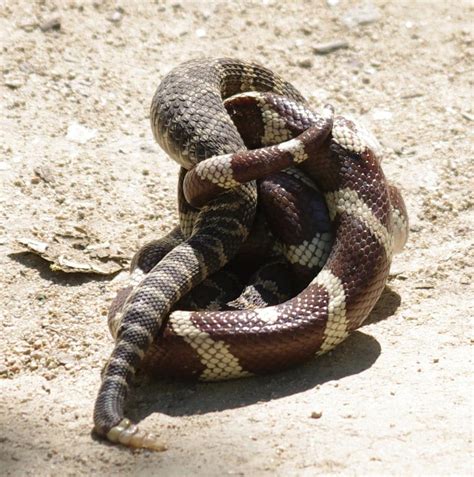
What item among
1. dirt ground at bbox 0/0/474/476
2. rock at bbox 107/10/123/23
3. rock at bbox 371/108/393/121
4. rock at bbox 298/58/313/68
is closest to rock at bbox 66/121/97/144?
dirt ground at bbox 0/0/474/476

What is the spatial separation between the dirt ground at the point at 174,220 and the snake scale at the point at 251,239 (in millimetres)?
248

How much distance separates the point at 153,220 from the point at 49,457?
10.1 feet

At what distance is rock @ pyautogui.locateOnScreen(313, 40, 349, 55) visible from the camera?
10.4 meters

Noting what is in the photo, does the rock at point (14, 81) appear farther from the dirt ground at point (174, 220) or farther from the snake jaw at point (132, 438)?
the snake jaw at point (132, 438)

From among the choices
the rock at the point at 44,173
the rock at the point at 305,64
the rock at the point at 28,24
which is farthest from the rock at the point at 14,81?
the rock at the point at 305,64

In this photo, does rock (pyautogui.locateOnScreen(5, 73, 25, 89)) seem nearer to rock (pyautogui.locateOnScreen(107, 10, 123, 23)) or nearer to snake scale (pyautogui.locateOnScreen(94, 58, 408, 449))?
rock (pyautogui.locateOnScreen(107, 10, 123, 23))

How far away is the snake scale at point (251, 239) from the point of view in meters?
5.85

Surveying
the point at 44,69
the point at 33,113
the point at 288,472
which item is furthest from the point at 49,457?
the point at 44,69

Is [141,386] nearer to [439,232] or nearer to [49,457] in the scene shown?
[49,457]

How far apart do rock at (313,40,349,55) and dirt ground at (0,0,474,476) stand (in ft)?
0.10

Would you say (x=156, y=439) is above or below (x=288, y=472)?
below

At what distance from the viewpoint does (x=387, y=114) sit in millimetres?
9461

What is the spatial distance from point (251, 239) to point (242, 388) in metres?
1.33

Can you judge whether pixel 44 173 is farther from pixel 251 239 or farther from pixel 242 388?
pixel 242 388
